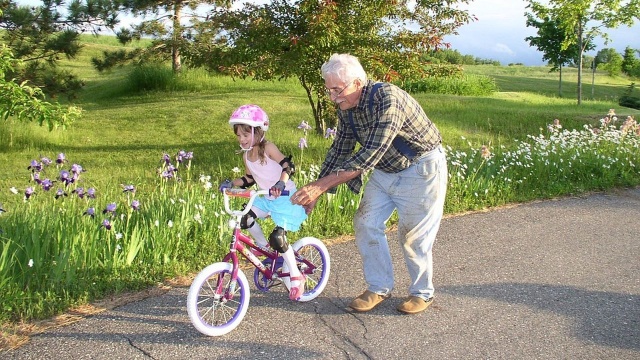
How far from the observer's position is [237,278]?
4051 mm


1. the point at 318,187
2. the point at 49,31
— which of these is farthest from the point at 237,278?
the point at 49,31

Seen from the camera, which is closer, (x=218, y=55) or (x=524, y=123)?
(x=218, y=55)

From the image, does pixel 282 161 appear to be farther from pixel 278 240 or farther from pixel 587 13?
pixel 587 13

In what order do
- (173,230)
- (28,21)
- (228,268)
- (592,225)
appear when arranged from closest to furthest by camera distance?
(228,268), (173,230), (592,225), (28,21)

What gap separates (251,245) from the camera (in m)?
4.30

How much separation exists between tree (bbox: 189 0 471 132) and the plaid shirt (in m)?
4.89

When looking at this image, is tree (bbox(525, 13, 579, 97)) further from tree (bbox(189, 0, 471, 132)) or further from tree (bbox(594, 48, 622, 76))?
tree (bbox(189, 0, 471, 132))

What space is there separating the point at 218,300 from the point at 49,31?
33.3 ft

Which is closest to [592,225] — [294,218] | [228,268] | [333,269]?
[333,269]

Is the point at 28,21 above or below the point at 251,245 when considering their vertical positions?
above

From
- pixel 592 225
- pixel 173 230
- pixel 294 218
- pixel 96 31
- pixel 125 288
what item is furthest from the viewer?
pixel 96 31

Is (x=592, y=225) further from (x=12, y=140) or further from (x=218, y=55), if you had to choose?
(x=12, y=140)

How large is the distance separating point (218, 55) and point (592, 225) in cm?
617

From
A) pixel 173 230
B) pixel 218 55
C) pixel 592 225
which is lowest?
pixel 592 225
